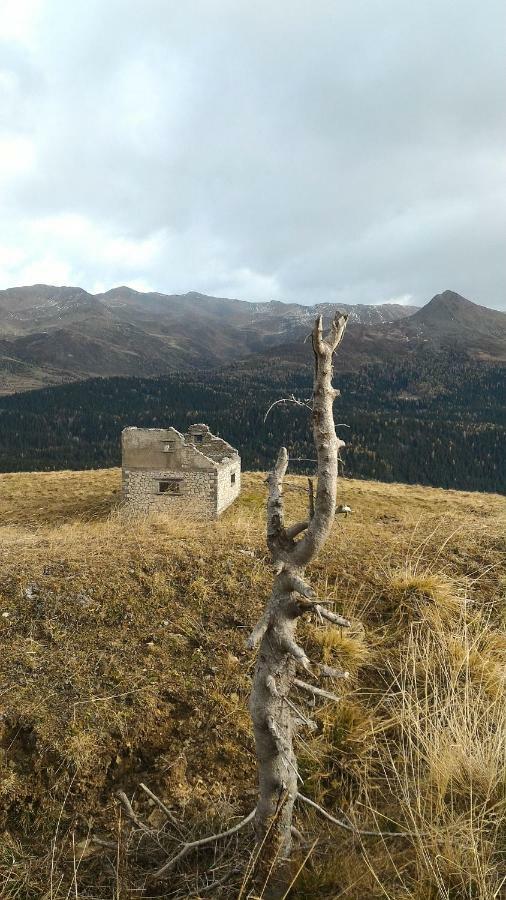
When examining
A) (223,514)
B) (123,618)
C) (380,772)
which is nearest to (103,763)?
(123,618)

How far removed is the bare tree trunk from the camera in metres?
2.81

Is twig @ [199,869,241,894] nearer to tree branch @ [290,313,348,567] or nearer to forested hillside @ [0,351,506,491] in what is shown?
tree branch @ [290,313,348,567]

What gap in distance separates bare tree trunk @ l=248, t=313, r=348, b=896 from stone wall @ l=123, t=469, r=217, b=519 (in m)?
20.8

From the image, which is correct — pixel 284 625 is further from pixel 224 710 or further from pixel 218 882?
pixel 224 710

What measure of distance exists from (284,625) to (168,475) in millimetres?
21613

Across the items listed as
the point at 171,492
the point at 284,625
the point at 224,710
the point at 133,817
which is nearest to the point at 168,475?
the point at 171,492

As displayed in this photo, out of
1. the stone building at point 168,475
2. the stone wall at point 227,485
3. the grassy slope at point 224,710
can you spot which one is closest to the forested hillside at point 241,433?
the stone wall at point 227,485

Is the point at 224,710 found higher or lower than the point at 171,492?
higher

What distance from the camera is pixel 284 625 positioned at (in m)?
2.95

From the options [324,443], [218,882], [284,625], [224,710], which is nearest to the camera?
[324,443]

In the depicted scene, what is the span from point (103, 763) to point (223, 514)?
2039 centimetres

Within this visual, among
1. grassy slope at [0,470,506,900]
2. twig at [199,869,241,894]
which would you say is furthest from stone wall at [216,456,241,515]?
twig at [199,869,241,894]

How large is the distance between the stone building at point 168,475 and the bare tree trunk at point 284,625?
67.7 ft

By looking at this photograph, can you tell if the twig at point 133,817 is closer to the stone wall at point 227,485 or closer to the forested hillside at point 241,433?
the stone wall at point 227,485
